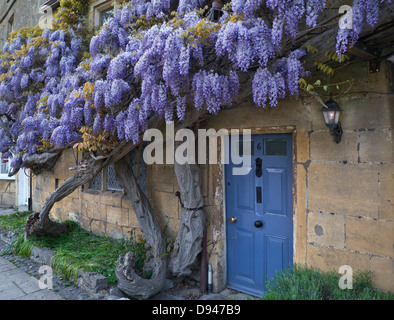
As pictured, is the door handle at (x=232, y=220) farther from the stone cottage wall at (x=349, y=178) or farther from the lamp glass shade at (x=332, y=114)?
the lamp glass shade at (x=332, y=114)

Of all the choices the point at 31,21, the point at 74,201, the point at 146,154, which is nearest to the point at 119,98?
the point at 146,154

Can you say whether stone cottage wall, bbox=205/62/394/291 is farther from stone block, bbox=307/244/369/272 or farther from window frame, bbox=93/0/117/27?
Result: window frame, bbox=93/0/117/27

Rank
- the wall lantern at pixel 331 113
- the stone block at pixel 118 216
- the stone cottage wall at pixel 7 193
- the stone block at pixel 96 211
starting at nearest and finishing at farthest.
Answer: the wall lantern at pixel 331 113
the stone block at pixel 118 216
the stone block at pixel 96 211
the stone cottage wall at pixel 7 193

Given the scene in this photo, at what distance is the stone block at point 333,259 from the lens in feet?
10.4

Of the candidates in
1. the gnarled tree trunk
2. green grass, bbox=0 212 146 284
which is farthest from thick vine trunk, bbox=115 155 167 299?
green grass, bbox=0 212 146 284

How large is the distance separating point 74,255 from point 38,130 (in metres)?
2.20

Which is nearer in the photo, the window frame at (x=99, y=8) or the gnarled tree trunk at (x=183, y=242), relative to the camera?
the gnarled tree trunk at (x=183, y=242)

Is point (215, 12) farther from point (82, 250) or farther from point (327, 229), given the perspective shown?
point (82, 250)

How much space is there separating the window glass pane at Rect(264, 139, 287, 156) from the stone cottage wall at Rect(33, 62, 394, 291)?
0.16m

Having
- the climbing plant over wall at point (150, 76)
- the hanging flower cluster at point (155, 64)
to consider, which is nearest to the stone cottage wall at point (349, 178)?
the climbing plant over wall at point (150, 76)

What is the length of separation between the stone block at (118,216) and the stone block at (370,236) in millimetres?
3774

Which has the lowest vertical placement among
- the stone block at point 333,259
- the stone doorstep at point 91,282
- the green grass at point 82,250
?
the stone doorstep at point 91,282

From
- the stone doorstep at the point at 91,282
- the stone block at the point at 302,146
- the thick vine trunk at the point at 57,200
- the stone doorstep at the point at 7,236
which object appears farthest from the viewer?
the stone doorstep at the point at 7,236

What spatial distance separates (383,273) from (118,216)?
14.3 ft
